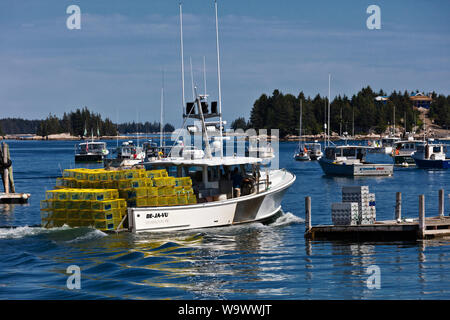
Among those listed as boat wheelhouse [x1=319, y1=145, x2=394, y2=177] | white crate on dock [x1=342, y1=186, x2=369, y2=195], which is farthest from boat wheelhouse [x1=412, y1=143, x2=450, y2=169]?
white crate on dock [x1=342, y1=186, x2=369, y2=195]

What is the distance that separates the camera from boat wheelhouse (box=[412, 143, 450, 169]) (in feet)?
243

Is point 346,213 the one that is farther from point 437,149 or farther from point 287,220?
point 437,149

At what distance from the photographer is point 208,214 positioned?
26688 millimetres

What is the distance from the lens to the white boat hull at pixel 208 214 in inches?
980

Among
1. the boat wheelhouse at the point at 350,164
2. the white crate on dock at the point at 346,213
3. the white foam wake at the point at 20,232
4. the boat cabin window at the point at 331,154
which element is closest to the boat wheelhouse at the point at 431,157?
the boat wheelhouse at the point at 350,164

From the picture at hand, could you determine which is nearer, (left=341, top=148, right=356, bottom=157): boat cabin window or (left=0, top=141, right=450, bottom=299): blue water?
(left=0, top=141, right=450, bottom=299): blue water

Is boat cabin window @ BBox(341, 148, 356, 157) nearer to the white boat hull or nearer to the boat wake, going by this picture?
the white boat hull

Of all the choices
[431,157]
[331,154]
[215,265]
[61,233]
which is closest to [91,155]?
[331,154]

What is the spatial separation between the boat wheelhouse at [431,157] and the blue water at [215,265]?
162 feet

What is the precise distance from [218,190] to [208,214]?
2739 millimetres

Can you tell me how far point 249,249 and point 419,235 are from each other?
21.3ft
